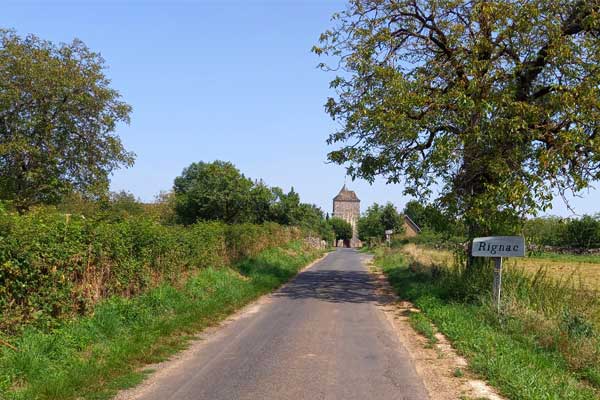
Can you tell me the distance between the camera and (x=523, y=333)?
9.70 metres

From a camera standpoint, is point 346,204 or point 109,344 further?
point 346,204

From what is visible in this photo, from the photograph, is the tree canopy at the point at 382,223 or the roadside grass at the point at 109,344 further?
the tree canopy at the point at 382,223

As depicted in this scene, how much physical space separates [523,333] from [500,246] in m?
2.50

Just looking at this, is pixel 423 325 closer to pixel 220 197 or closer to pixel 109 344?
pixel 109 344

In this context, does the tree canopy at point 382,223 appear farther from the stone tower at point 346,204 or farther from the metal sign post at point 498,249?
the metal sign post at point 498,249

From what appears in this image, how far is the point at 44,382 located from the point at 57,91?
20.1 m

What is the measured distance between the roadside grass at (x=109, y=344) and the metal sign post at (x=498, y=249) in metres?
6.02

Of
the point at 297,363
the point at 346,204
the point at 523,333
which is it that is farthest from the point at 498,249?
the point at 346,204

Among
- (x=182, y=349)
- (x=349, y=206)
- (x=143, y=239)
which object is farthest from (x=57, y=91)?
(x=349, y=206)

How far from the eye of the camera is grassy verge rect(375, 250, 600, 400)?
686cm

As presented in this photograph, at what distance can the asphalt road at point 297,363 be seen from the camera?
6496 millimetres

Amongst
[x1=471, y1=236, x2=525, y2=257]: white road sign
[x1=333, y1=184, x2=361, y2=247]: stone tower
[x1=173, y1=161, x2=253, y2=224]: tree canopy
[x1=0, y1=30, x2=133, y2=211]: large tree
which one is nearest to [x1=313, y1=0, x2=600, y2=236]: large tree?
[x1=471, y1=236, x2=525, y2=257]: white road sign

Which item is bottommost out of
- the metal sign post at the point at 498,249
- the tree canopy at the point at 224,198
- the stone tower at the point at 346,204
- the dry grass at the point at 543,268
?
the dry grass at the point at 543,268

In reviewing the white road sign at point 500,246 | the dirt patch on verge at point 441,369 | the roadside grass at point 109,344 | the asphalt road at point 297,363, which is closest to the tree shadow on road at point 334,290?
the asphalt road at point 297,363
